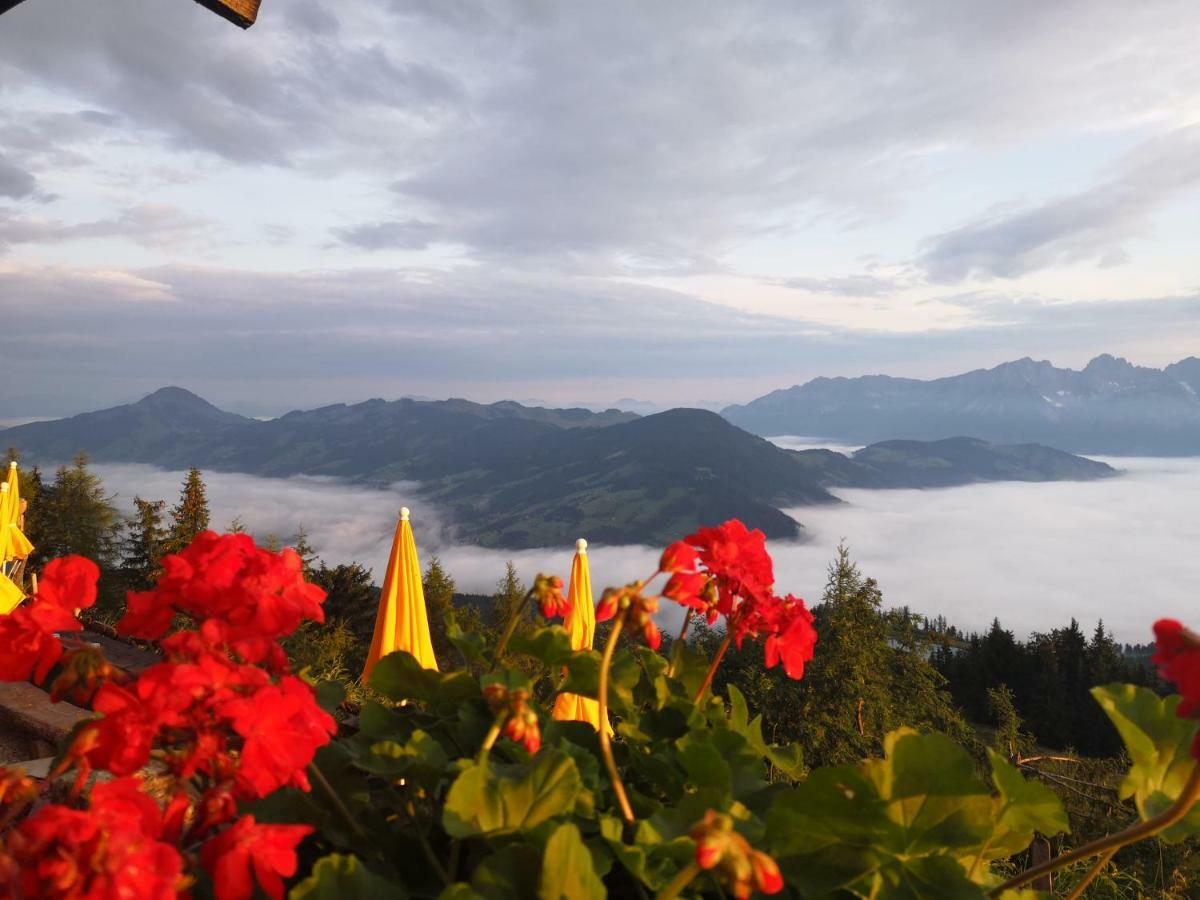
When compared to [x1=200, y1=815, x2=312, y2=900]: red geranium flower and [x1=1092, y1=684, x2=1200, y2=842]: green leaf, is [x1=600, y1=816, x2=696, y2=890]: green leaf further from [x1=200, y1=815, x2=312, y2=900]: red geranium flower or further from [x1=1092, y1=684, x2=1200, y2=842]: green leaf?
[x1=1092, y1=684, x2=1200, y2=842]: green leaf

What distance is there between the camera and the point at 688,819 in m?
1.10

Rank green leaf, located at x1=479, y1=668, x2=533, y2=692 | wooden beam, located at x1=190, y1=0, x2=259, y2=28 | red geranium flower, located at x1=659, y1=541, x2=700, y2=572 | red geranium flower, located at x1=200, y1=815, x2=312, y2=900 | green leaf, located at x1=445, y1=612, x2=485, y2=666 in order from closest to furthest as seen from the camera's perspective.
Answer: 1. red geranium flower, located at x1=200, y1=815, x2=312, y2=900
2. green leaf, located at x1=479, y1=668, x2=533, y2=692
3. red geranium flower, located at x1=659, y1=541, x2=700, y2=572
4. green leaf, located at x1=445, y1=612, x2=485, y2=666
5. wooden beam, located at x1=190, y1=0, x2=259, y2=28

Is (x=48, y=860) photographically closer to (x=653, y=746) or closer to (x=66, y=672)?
(x=66, y=672)

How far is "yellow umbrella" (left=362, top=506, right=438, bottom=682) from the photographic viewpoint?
8.31m

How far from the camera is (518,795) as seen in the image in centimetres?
103

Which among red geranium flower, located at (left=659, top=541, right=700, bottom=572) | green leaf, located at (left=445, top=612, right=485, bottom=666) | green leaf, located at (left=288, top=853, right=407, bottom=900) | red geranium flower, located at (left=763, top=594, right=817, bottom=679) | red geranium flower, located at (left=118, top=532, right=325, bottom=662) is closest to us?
green leaf, located at (left=288, top=853, right=407, bottom=900)

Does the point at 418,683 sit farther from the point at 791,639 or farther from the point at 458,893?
the point at 791,639

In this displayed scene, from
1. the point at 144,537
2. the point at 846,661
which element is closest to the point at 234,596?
the point at 846,661

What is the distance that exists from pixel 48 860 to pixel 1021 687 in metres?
63.7

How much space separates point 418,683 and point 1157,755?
1292mm

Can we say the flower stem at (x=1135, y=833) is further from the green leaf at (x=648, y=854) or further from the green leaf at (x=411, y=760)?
the green leaf at (x=411, y=760)

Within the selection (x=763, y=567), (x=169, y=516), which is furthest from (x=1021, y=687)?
(x=763, y=567)

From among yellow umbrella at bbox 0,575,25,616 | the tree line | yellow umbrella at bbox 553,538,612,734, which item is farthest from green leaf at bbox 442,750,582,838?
yellow umbrella at bbox 0,575,25,616

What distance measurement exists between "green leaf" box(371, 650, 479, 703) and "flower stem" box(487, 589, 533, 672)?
6cm
